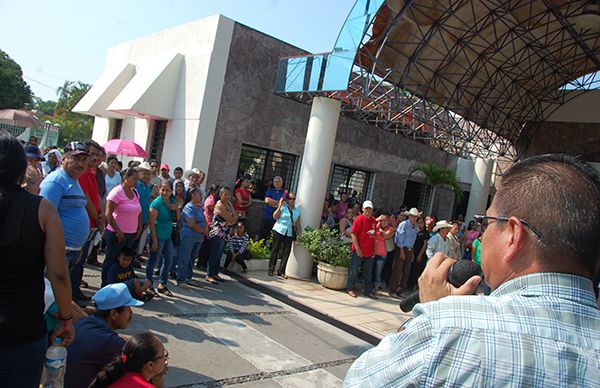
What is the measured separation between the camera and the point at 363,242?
26.9ft

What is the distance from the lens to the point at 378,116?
1159 cm

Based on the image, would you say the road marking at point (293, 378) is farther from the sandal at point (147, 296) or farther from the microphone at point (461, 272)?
the microphone at point (461, 272)

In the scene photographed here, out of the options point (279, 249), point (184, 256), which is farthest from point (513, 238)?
point (279, 249)

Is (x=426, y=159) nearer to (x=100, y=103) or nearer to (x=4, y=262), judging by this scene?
(x=100, y=103)

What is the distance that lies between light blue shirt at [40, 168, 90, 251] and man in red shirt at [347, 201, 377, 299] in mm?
4959

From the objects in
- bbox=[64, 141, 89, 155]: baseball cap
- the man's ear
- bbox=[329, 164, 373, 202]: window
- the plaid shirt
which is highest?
bbox=[329, 164, 373, 202]: window

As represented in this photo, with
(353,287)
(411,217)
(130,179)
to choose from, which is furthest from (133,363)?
(411,217)

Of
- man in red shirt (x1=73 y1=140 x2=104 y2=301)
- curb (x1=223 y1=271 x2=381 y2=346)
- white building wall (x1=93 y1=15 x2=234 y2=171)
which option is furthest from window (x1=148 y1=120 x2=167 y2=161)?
man in red shirt (x1=73 y1=140 x2=104 y2=301)

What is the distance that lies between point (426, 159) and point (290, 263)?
957cm

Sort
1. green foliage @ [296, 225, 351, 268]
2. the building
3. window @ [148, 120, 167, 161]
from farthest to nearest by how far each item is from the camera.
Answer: window @ [148, 120, 167, 161], the building, green foliage @ [296, 225, 351, 268]

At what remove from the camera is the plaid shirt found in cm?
95

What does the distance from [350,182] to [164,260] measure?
889 cm

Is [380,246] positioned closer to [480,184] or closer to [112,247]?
[112,247]

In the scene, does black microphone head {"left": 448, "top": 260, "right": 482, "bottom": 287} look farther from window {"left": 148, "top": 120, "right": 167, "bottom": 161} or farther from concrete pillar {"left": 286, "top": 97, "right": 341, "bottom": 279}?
window {"left": 148, "top": 120, "right": 167, "bottom": 161}
